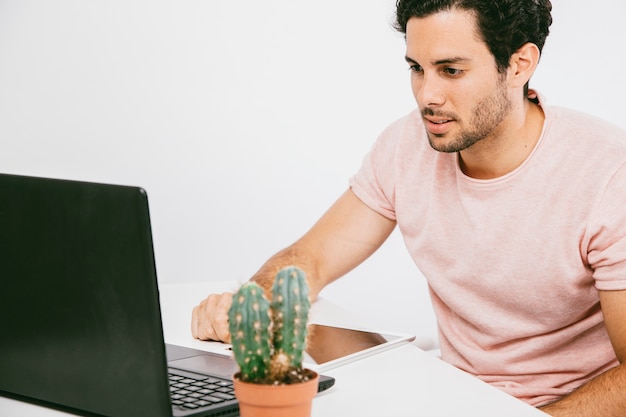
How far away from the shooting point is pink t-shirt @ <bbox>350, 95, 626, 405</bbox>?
1.51 metres

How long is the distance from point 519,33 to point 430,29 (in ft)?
0.70

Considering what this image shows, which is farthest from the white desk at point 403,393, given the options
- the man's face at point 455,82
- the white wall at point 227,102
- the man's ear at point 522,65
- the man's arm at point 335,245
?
the white wall at point 227,102

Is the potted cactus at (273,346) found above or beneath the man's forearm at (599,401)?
above

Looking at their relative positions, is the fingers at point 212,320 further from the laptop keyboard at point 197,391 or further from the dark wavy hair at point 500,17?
the dark wavy hair at point 500,17

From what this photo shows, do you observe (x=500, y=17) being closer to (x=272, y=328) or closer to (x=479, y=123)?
(x=479, y=123)

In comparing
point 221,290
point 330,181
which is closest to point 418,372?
point 221,290

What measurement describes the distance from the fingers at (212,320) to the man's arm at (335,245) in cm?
19

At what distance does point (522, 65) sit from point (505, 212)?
331 millimetres

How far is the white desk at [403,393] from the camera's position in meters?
→ 1.10

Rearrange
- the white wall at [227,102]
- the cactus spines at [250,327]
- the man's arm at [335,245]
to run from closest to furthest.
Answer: the cactus spines at [250,327]
the man's arm at [335,245]
the white wall at [227,102]

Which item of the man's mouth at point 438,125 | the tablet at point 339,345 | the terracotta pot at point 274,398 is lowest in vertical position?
the tablet at point 339,345

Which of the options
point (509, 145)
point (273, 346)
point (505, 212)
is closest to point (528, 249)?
point (505, 212)

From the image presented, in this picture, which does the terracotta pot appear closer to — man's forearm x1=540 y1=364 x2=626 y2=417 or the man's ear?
man's forearm x1=540 y1=364 x2=626 y2=417

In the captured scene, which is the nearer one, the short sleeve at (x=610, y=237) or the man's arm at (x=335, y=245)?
the short sleeve at (x=610, y=237)
